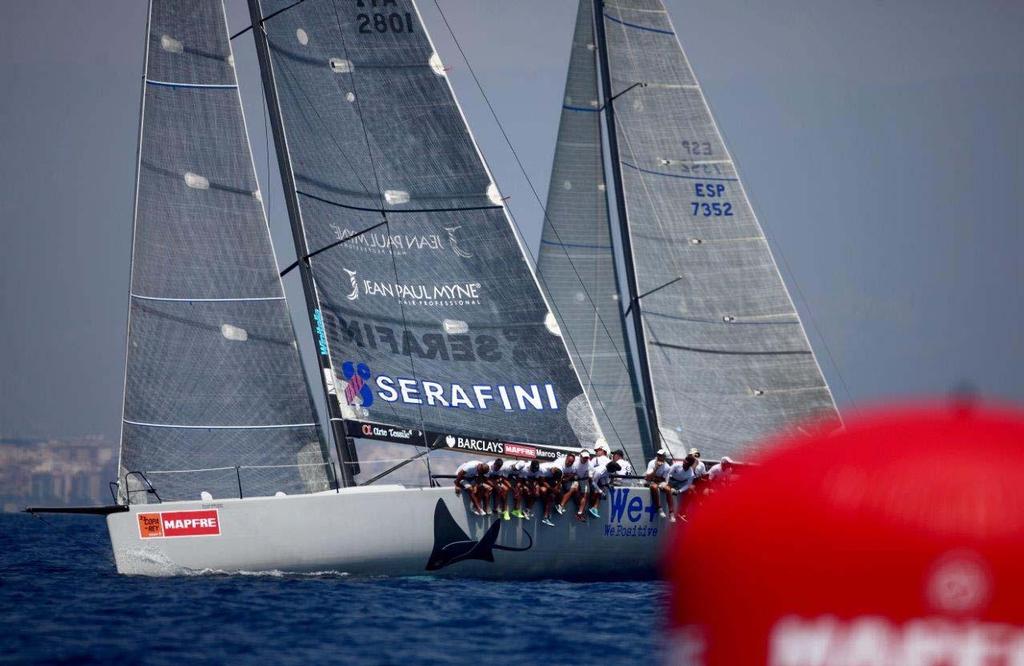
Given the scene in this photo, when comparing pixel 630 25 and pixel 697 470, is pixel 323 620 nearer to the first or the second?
pixel 697 470

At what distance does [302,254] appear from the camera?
1625cm

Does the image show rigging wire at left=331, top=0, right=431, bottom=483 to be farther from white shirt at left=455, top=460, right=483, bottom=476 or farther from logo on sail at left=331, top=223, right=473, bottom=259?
white shirt at left=455, top=460, right=483, bottom=476

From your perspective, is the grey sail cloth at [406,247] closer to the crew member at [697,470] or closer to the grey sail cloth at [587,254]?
the crew member at [697,470]

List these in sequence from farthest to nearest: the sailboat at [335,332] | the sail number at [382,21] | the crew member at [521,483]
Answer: the sail number at [382,21]
the crew member at [521,483]
the sailboat at [335,332]

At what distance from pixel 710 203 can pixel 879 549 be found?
59.3ft

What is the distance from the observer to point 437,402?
16.3 m

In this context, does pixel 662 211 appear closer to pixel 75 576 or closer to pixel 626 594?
pixel 626 594

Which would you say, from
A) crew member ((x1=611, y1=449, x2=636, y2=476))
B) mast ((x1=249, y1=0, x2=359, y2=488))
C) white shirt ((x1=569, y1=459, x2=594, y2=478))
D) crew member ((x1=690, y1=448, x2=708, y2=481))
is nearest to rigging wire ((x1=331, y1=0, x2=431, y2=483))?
mast ((x1=249, y1=0, x2=359, y2=488))

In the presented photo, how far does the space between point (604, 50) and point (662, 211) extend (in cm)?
245

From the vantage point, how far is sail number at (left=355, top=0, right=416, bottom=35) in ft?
55.3

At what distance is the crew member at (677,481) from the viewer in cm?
1591

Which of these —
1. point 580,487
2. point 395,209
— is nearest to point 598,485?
point 580,487

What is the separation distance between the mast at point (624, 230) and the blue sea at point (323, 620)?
5146mm

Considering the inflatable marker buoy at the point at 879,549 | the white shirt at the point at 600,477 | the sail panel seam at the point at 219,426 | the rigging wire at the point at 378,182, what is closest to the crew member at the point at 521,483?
the white shirt at the point at 600,477
